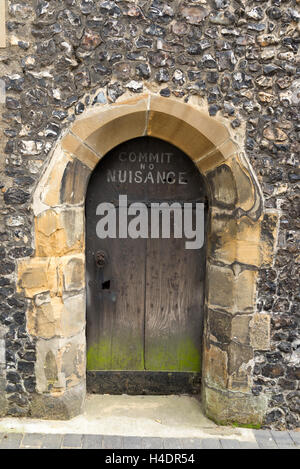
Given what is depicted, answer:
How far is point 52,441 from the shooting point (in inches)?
108

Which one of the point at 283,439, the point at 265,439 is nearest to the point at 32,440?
the point at 265,439

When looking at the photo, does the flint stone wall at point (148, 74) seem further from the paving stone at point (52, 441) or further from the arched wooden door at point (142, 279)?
the paving stone at point (52, 441)

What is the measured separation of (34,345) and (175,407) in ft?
4.26

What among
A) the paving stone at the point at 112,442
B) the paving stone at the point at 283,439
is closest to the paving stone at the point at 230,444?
the paving stone at the point at 283,439

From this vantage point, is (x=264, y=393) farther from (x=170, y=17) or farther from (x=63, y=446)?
(x=170, y=17)

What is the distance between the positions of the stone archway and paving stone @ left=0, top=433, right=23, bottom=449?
8.9 inches

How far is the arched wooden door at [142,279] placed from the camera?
3.12 metres

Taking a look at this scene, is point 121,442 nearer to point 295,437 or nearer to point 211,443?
point 211,443

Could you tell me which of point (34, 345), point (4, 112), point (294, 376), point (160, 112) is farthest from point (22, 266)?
point (294, 376)

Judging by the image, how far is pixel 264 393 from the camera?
2951 mm

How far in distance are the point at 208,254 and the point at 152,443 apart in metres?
1.49

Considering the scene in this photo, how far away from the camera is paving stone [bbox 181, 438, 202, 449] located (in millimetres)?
2756

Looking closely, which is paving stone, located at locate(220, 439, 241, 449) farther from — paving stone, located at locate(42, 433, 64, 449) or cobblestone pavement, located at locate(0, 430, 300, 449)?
paving stone, located at locate(42, 433, 64, 449)

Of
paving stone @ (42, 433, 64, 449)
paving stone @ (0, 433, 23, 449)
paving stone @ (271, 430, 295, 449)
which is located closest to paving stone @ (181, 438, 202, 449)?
paving stone @ (271, 430, 295, 449)
